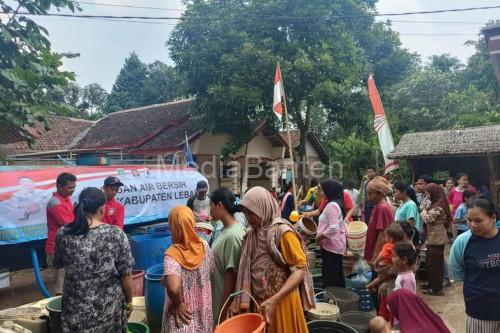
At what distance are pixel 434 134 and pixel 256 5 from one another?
8313 mm

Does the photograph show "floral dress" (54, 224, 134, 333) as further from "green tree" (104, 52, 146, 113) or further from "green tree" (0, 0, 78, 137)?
"green tree" (104, 52, 146, 113)

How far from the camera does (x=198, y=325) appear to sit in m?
2.60

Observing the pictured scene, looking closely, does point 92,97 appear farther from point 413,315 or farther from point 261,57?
point 413,315

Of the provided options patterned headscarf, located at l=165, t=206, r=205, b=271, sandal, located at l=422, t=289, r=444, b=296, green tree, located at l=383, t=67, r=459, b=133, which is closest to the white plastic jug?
patterned headscarf, located at l=165, t=206, r=205, b=271

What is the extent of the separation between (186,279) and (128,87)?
120 feet

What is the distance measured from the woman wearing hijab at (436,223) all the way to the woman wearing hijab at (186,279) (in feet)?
12.4

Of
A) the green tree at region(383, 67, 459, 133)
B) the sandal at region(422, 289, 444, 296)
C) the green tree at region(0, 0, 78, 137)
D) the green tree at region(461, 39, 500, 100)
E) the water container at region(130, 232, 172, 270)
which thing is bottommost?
the sandal at region(422, 289, 444, 296)

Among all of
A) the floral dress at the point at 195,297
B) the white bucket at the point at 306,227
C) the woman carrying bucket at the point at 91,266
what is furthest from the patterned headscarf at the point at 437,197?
the woman carrying bucket at the point at 91,266

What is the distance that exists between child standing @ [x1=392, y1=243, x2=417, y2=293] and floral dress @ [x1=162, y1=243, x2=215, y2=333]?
1.81 meters

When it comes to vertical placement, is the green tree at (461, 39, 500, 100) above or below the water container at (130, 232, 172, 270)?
above

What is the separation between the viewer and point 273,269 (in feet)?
8.04

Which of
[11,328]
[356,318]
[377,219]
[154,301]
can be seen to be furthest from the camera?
[377,219]

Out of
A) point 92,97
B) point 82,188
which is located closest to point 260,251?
point 82,188

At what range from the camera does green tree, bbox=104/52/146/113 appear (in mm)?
34594
